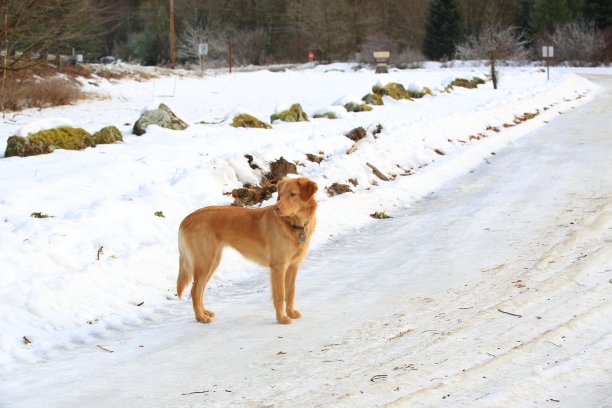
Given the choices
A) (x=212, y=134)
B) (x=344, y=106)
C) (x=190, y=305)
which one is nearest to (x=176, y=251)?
(x=190, y=305)

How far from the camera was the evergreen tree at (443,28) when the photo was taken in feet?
240

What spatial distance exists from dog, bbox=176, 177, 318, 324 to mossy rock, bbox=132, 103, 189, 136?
11368 mm

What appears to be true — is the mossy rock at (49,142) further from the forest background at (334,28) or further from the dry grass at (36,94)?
the forest background at (334,28)

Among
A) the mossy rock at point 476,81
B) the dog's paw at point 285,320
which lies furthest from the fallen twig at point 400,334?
the mossy rock at point 476,81

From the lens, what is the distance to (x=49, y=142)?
47.1 ft

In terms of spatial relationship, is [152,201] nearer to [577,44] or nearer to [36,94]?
[36,94]

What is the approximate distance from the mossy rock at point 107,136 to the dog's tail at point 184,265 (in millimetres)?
9824

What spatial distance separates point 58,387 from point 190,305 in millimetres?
2197

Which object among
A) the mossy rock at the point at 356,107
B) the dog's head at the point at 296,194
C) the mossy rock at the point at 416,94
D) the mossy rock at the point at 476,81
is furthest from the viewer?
the mossy rock at the point at 476,81

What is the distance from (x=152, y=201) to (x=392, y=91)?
20571mm

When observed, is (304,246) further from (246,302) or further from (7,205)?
(7,205)

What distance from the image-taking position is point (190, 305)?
7.10 m

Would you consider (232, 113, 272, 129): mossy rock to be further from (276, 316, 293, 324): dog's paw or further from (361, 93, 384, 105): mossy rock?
(276, 316, 293, 324): dog's paw

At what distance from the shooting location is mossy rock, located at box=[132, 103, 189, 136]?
57.1 feet
